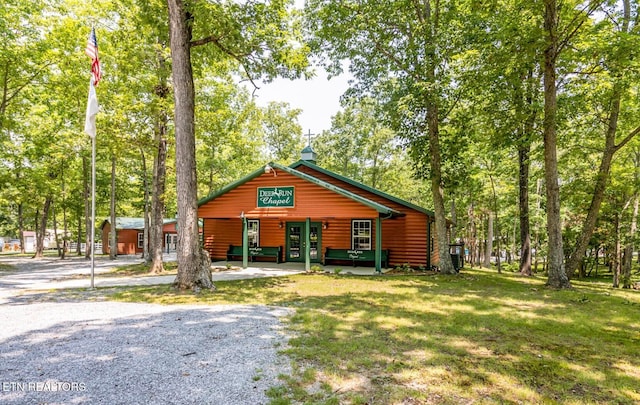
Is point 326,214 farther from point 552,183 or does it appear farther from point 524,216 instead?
point 524,216

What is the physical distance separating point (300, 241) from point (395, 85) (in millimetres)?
8113

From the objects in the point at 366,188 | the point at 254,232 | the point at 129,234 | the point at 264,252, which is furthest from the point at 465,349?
the point at 129,234

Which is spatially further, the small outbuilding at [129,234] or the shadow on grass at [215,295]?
the small outbuilding at [129,234]

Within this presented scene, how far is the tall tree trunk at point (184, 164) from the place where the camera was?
860 cm

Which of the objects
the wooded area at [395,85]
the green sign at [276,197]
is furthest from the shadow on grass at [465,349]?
the green sign at [276,197]

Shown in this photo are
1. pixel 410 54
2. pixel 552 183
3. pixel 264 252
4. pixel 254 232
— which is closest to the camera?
pixel 552 183

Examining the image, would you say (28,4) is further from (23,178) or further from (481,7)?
(481,7)

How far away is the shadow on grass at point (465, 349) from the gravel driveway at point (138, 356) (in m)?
0.56

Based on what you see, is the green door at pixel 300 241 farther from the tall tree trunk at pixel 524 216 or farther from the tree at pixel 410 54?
the tall tree trunk at pixel 524 216

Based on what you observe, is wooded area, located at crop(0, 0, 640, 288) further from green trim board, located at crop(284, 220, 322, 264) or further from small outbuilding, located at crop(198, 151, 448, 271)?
green trim board, located at crop(284, 220, 322, 264)

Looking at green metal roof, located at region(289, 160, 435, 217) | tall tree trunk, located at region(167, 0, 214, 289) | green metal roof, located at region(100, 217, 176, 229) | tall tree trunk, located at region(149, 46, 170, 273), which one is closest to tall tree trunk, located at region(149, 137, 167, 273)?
tall tree trunk, located at region(149, 46, 170, 273)

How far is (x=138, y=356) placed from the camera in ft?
13.1

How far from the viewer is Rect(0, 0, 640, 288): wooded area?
9180 millimetres

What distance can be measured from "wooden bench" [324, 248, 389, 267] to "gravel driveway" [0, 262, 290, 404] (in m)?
8.19
